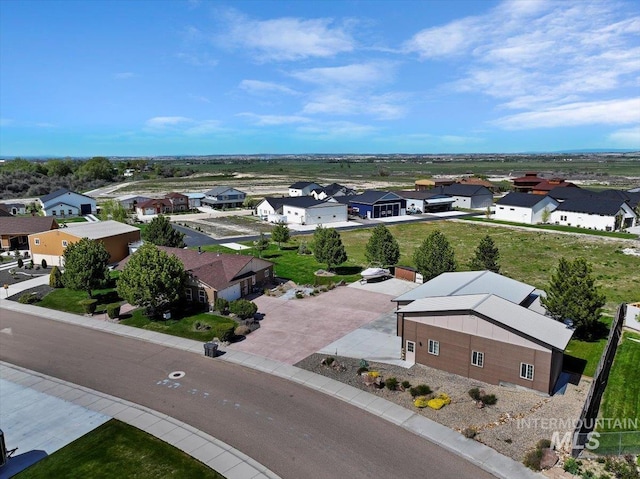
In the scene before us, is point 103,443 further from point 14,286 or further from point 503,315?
point 14,286

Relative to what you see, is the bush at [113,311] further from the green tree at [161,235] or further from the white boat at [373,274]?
the white boat at [373,274]

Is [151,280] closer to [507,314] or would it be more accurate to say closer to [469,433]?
[469,433]

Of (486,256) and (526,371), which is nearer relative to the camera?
(526,371)

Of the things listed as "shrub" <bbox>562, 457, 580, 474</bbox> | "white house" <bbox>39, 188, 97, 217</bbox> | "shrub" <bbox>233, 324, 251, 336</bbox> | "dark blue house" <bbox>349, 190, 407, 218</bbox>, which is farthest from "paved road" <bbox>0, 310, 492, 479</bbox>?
"white house" <bbox>39, 188, 97, 217</bbox>

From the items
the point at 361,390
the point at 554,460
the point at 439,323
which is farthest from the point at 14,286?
the point at 554,460

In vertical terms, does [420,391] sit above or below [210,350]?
below

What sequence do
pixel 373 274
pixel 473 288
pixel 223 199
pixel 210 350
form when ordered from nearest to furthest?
pixel 210 350 → pixel 473 288 → pixel 373 274 → pixel 223 199

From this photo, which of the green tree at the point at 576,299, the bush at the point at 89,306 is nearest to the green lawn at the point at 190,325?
the bush at the point at 89,306

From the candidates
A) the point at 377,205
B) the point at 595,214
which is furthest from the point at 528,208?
the point at 377,205
